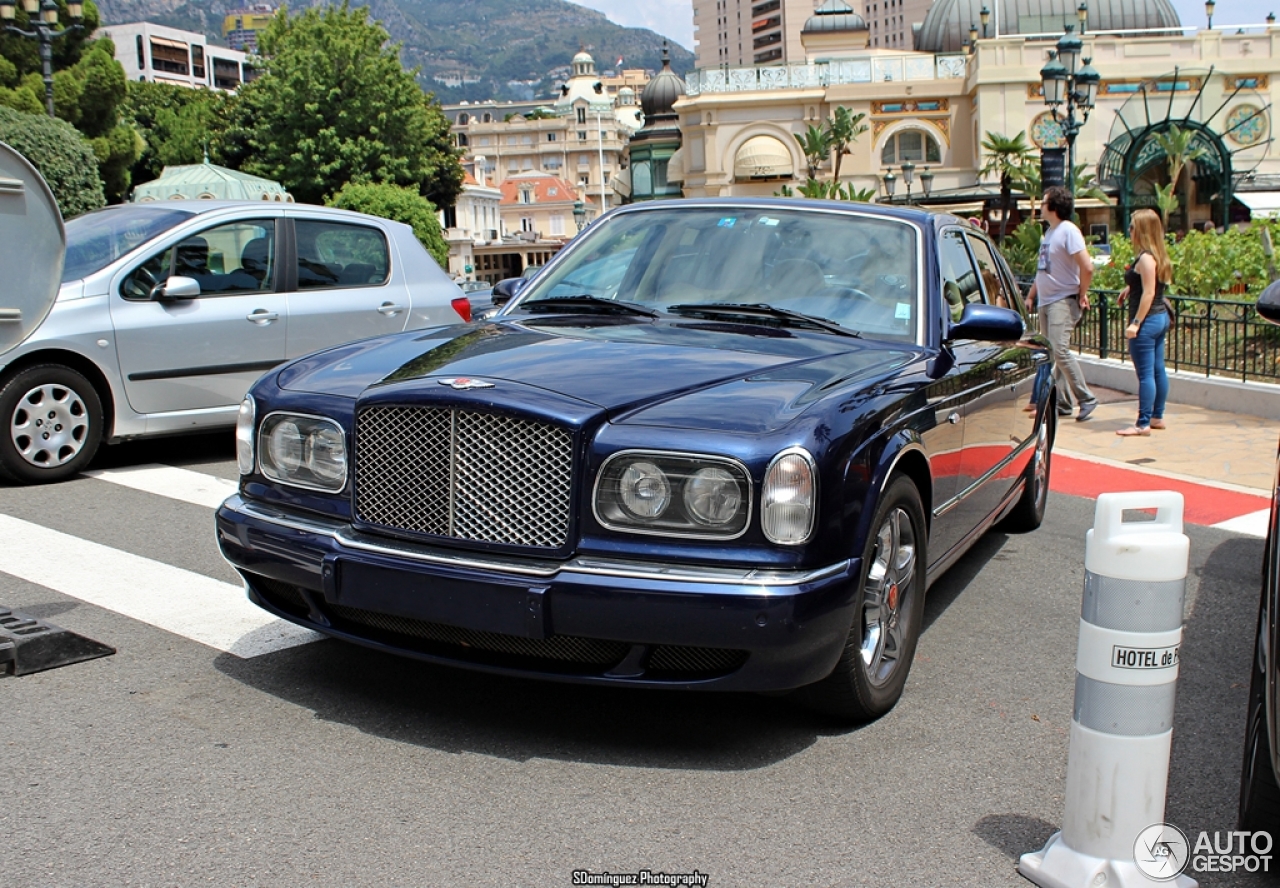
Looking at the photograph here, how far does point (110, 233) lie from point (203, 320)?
2.72 ft

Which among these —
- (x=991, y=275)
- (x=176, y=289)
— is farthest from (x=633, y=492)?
(x=176, y=289)

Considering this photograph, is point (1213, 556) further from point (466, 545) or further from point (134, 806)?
point (134, 806)

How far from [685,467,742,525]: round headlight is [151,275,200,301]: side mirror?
5334mm

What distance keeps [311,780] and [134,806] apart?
44 centimetres

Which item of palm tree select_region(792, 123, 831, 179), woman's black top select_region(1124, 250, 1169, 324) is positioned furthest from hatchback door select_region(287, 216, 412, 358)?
palm tree select_region(792, 123, 831, 179)

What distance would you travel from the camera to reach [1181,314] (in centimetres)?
1170

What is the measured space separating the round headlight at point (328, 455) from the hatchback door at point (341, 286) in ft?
15.4

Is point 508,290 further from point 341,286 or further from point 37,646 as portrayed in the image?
point 341,286

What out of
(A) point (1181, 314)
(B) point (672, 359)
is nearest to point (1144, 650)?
(B) point (672, 359)

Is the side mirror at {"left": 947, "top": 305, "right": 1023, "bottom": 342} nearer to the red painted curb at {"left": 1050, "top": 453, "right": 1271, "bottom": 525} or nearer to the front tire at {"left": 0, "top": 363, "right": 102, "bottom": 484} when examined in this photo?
the red painted curb at {"left": 1050, "top": 453, "right": 1271, "bottom": 525}

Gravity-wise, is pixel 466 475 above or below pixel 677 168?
below

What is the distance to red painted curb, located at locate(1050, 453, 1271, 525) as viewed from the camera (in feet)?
25.2

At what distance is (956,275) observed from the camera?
5.43 metres
